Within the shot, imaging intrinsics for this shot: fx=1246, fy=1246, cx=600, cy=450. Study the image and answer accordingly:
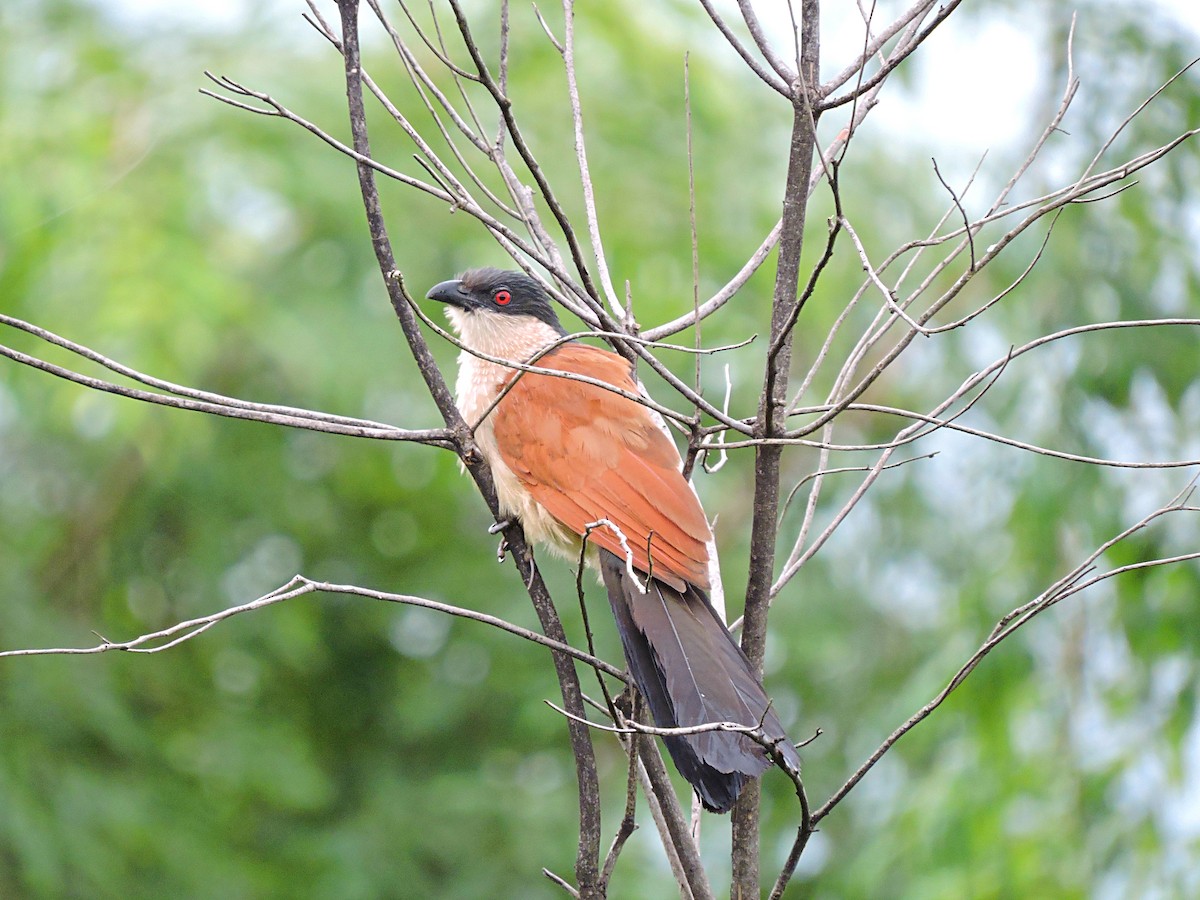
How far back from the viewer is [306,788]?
4676 millimetres

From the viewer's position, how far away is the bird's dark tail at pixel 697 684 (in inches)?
55.2

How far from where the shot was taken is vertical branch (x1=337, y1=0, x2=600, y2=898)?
56.9 inches

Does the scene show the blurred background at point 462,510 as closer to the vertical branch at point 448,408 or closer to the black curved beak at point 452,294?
the black curved beak at point 452,294

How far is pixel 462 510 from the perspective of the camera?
519 centimetres

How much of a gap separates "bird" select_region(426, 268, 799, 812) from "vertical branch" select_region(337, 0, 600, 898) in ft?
0.23

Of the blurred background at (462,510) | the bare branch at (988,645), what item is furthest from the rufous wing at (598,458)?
the blurred background at (462,510)

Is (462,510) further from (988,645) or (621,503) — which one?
(988,645)

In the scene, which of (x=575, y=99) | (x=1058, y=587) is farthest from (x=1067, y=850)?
(x=575, y=99)

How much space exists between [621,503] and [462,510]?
3.15 m

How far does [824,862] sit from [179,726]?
268 cm

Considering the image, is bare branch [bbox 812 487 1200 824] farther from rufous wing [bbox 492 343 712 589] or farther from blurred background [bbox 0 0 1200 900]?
blurred background [bbox 0 0 1200 900]

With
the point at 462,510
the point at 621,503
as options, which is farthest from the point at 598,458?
the point at 462,510

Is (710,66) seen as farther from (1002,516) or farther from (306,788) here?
(306,788)

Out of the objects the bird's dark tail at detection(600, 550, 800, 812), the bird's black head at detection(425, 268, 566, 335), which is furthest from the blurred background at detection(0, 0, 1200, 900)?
the bird's dark tail at detection(600, 550, 800, 812)
